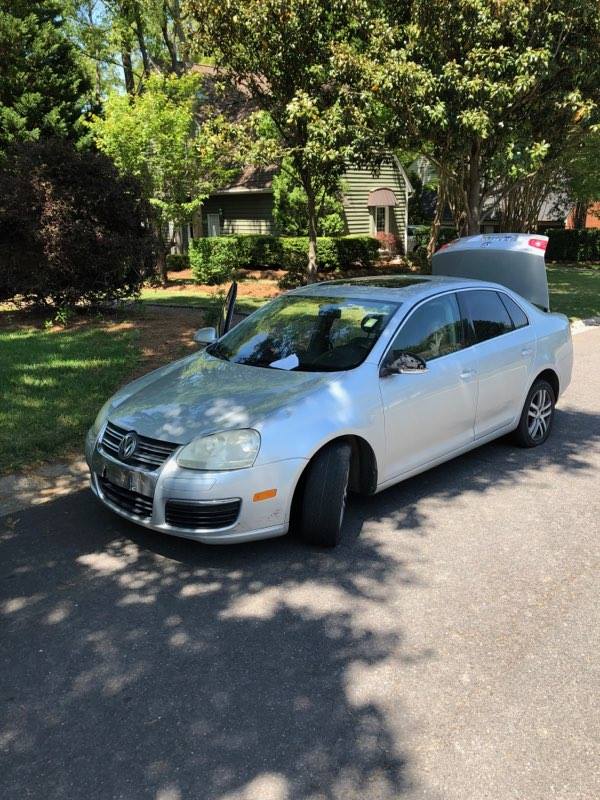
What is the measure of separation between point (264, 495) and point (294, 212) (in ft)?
64.3

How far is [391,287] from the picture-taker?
521cm

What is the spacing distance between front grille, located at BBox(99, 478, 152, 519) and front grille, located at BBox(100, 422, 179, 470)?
17 cm

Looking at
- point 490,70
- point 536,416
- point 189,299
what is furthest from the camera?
point 189,299

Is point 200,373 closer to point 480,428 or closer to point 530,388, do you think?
point 480,428

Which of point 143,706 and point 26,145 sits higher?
point 26,145

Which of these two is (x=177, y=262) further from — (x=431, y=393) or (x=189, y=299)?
(x=431, y=393)

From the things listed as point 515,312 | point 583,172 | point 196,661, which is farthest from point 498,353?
point 583,172

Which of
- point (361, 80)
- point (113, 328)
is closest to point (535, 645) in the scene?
point (113, 328)

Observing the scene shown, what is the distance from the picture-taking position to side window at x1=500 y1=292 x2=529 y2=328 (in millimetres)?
5633

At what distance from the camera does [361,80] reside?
431 inches

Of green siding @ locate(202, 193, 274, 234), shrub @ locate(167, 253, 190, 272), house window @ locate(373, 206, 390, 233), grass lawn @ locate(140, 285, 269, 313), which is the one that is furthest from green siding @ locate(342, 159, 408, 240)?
grass lawn @ locate(140, 285, 269, 313)

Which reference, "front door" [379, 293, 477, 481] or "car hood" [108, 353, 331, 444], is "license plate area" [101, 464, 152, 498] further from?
"front door" [379, 293, 477, 481]

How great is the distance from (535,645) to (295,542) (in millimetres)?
1521

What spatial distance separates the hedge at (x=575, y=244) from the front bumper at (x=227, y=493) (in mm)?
29906
